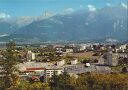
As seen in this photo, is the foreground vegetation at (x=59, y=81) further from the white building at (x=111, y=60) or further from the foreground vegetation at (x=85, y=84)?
the white building at (x=111, y=60)

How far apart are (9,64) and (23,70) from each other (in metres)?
22.2

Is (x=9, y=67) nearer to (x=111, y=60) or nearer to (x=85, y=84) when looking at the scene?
(x=85, y=84)

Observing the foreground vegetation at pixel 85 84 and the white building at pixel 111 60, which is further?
the white building at pixel 111 60

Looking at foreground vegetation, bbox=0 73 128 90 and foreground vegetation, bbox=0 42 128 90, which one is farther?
foreground vegetation, bbox=0 73 128 90

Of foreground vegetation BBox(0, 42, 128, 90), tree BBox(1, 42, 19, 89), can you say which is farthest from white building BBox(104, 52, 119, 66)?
tree BBox(1, 42, 19, 89)

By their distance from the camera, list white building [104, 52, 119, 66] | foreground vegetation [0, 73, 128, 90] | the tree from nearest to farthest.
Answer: the tree → foreground vegetation [0, 73, 128, 90] → white building [104, 52, 119, 66]

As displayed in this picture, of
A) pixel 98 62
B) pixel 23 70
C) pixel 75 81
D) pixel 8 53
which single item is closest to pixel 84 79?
pixel 75 81

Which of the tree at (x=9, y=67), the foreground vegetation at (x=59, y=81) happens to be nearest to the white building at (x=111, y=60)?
the foreground vegetation at (x=59, y=81)

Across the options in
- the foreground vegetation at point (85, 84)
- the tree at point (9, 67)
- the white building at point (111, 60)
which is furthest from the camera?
the white building at point (111, 60)

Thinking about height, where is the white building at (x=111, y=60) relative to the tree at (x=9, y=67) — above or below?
below

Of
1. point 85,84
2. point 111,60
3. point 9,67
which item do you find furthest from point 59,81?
point 111,60

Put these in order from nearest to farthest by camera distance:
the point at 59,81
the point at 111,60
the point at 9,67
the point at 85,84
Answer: the point at 9,67 < the point at 85,84 < the point at 59,81 < the point at 111,60

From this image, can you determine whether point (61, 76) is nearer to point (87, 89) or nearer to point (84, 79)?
point (84, 79)

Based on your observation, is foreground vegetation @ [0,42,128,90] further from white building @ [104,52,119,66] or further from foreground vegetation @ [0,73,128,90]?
white building @ [104,52,119,66]
